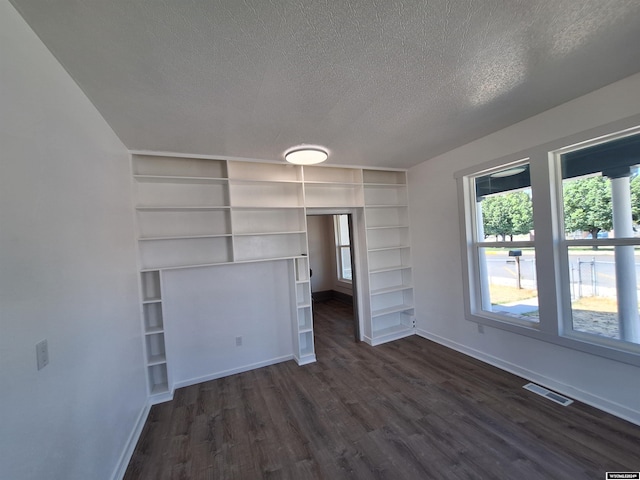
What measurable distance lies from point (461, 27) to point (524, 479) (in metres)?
2.70

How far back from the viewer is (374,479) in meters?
1.74

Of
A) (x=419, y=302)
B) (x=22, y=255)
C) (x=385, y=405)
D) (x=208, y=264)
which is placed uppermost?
(x=22, y=255)

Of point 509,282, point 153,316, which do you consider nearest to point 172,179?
point 153,316

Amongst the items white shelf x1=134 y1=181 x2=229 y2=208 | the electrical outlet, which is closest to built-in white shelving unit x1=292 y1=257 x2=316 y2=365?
white shelf x1=134 y1=181 x2=229 y2=208

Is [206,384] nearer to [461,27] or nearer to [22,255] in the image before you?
[22,255]

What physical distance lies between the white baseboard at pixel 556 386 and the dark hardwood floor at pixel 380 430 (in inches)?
2.9

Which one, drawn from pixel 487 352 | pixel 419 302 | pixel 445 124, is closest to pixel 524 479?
pixel 487 352

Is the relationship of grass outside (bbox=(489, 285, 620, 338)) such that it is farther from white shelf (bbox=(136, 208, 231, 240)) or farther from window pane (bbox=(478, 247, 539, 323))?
white shelf (bbox=(136, 208, 231, 240))

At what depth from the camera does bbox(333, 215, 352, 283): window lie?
22.1ft

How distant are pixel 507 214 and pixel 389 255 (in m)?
1.75

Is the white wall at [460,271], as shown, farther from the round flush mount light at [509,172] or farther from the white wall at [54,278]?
the white wall at [54,278]

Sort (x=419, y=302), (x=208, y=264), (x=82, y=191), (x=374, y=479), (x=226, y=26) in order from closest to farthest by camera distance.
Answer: (x=226, y=26)
(x=82, y=191)
(x=374, y=479)
(x=208, y=264)
(x=419, y=302)

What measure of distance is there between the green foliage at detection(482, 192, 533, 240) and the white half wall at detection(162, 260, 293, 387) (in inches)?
101

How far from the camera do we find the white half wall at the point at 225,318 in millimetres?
3018
